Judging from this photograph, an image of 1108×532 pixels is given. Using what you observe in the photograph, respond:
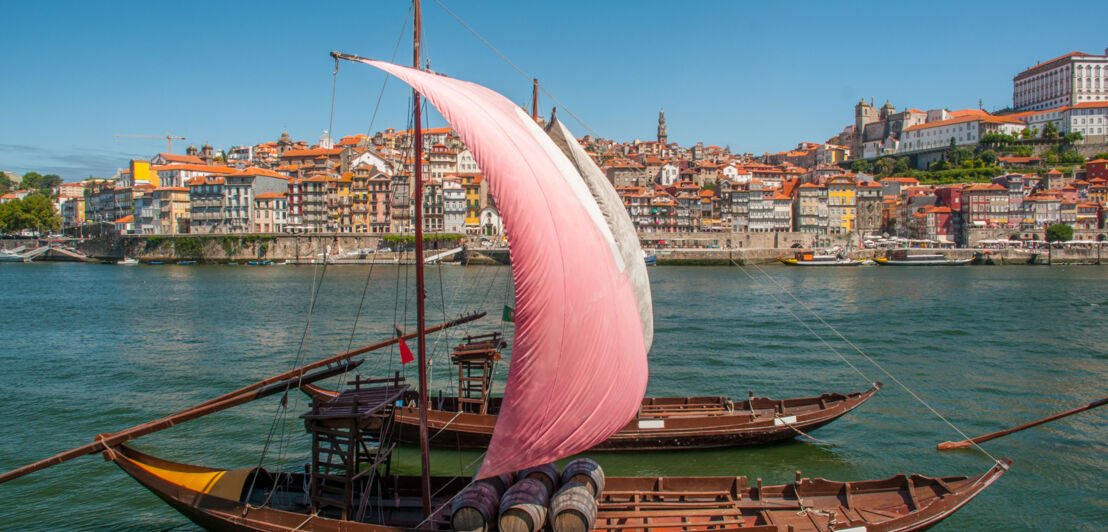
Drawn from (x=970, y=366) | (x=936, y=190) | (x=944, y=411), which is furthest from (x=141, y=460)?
(x=936, y=190)

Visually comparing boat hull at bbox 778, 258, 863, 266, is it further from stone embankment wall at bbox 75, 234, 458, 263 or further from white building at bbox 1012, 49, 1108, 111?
white building at bbox 1012, 49, 1108, 111

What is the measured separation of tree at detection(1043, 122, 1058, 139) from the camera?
11525 centimetres

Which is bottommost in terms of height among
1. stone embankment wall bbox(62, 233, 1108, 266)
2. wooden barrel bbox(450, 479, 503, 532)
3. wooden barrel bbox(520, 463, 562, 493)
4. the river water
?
the river water

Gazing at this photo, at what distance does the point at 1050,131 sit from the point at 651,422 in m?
127

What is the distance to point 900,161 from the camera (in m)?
123

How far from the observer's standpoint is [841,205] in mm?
103312

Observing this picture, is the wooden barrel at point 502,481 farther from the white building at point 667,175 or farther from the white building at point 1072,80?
the white building at point 1072,80

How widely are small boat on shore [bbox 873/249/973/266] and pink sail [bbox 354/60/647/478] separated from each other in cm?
8429

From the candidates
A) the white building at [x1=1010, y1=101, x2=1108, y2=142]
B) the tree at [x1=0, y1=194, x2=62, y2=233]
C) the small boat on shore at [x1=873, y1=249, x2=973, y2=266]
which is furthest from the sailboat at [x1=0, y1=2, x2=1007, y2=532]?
the white building at [x1=1010, y1=101, x2=1108, y2=142]

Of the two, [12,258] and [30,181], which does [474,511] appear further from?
[30,181]

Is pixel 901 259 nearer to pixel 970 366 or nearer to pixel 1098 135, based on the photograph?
pixel 1098 135

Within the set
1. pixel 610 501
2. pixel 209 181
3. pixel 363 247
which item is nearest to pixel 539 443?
pixel 610 501

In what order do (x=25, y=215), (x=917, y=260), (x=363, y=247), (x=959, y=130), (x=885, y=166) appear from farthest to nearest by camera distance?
(x=885, y=166) < (x=959, y=130) < (x=25, y=215) < (x=363, y=247) < (x=917, y=260)

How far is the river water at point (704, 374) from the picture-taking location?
531 inches
